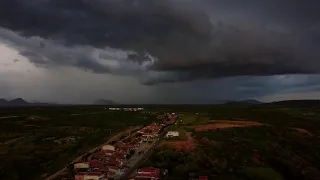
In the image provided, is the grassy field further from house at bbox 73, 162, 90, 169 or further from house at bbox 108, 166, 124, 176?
house at bbox 108, 166, 124, 176

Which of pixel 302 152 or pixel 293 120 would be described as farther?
pixel 293 120

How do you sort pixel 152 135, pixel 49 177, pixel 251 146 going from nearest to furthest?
→ pixel 49 177
pixel 251 146
pixel 152 135

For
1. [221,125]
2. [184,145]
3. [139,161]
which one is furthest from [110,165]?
[221,125]

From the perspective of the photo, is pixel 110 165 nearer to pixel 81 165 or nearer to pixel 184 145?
pixel 81 165

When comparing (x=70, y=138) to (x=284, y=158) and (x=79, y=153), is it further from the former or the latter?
(x=284, y=158)

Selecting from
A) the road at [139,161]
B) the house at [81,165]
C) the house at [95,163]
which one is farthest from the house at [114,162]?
the house at [81,165]

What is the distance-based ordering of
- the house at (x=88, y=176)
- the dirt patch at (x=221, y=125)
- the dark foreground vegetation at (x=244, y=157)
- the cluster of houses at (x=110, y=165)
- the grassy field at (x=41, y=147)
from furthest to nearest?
the dirt patch at (x=221, y=125) → the grassy field at (x=41, y=147) → the dark foreground vegetation at (x=244, y=157) → the cluster of houses at (x=110, y=165) → the house at (x=88, y=176)

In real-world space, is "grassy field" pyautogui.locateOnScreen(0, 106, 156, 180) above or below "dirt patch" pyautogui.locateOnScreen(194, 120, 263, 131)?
below

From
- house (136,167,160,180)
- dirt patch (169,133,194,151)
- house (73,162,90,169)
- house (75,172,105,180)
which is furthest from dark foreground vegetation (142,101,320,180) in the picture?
house (75,172,105,180)

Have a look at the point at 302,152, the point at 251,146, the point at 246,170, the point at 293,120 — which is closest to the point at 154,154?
the point at 246,170

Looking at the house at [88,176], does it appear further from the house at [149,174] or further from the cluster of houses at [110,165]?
the house at [149,174]

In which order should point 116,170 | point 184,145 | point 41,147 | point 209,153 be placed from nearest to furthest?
point 116,170 → point 209,153 → point 184,145 → point 41,147
